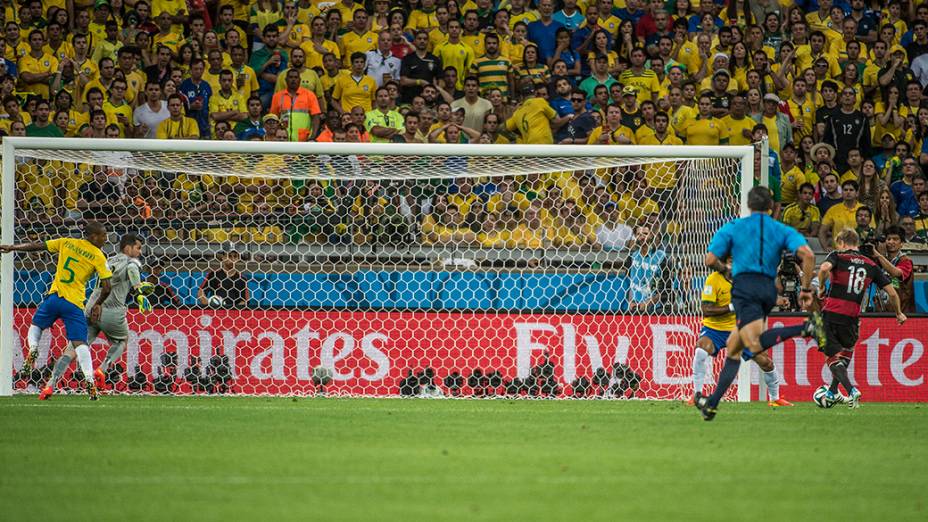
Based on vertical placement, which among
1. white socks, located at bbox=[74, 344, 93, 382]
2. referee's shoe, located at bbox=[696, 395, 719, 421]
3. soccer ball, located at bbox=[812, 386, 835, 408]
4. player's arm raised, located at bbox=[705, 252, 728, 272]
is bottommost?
soccer ball, located at bbox=[812, 386, 835, 408]

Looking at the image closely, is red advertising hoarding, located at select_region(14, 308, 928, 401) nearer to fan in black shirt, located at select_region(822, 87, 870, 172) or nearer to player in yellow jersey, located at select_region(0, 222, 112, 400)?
player in yellow jersey, located at select_region(0, 222, 112, 400)

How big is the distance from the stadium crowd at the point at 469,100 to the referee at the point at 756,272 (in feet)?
14.8

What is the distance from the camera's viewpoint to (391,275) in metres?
15.2

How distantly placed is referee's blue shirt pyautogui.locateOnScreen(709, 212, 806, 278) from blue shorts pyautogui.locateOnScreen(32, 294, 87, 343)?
650 cm

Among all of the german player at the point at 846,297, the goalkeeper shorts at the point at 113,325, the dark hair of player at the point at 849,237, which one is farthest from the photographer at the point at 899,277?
the goalkeeper shorts at the point at 113,325

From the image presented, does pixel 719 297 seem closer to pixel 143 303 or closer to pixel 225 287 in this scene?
pixel 225 287

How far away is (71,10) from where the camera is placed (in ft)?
63.1

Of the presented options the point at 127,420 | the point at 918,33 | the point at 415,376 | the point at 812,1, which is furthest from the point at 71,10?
the point at 918,33

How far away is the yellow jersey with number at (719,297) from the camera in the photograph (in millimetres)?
13180

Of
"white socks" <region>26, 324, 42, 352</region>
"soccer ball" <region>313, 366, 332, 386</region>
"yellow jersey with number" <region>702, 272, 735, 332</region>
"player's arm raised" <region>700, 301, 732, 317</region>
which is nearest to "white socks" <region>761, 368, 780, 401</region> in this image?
"yellow jersey with number" <region>702, 272, 735, 332</region>

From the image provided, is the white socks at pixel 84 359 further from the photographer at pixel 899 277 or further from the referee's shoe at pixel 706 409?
the photographer at pixel 899 277

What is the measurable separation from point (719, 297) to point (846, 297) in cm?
149

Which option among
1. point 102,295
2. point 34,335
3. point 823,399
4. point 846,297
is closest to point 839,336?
point 846,297

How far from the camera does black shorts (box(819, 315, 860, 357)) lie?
536 inches
